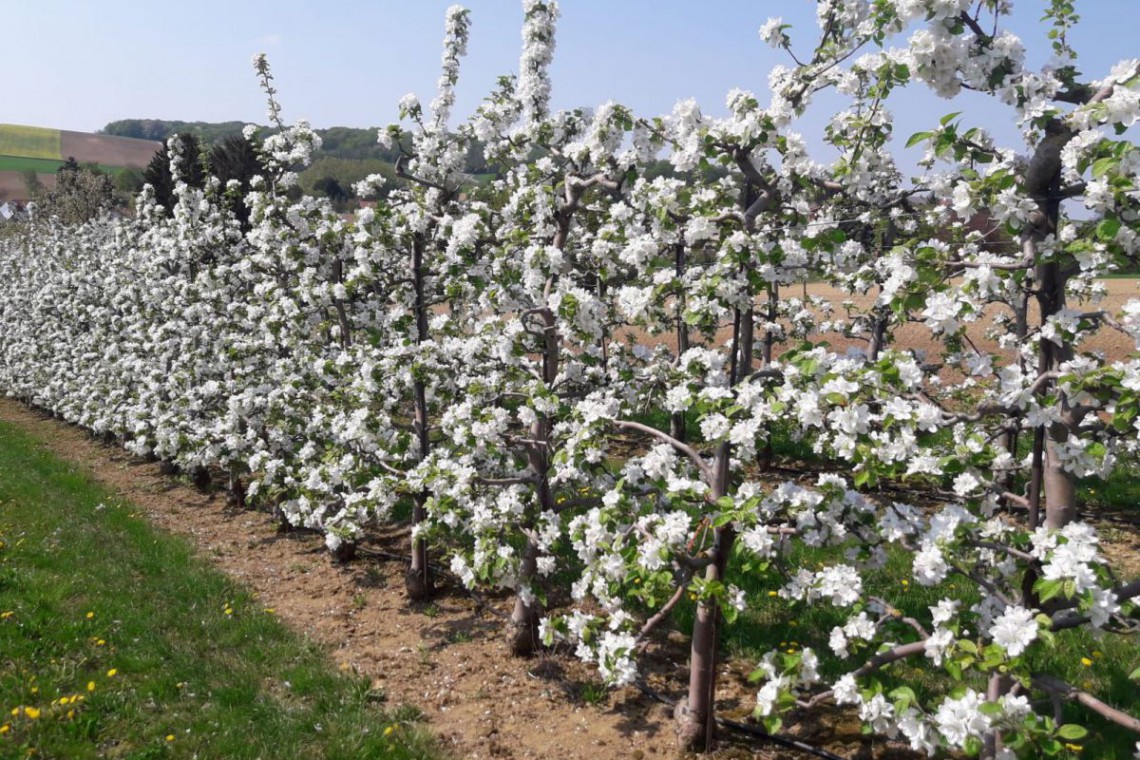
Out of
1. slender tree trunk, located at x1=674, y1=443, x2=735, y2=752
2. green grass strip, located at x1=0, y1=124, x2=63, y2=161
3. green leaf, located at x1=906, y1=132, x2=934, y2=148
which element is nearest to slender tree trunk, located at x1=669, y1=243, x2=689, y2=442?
slender tree trunk, located at x1=674, y1=443, x2=735, y2=752

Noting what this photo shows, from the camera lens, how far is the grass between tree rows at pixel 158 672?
17.1 feet

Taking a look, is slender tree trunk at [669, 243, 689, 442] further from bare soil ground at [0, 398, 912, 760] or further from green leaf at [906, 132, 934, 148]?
bare soil ground at [0, 398, 912, 760]

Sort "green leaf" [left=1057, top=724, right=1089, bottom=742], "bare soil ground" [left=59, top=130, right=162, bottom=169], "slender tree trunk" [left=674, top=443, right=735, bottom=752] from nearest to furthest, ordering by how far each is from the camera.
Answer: "green leaf" [left=1057, top=724, right=1089, bottom=742], "slender tree trunk" [left=674, top=443, right=735, bottom=752], "bare soil ground" [left=59, top=130, right=162, bottom=169]

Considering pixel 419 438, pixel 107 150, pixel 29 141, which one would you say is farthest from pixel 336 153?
pixel 419 438

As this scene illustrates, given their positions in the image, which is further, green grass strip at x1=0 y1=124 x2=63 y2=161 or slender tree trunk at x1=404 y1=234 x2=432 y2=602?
green grass strip at x1=0 y1=124 x2=63 y2=161

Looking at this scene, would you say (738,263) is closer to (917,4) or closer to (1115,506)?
(917,4)

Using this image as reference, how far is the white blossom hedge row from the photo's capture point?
3.66 metres

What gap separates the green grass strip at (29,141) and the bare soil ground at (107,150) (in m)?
1.29

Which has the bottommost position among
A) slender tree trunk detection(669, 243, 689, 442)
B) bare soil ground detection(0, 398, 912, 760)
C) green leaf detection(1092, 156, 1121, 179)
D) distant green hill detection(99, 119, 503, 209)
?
bare soil ground detection(0, 398, 912, 760)

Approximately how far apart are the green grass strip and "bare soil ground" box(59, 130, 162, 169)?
4.23 feet

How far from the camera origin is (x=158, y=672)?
611cm

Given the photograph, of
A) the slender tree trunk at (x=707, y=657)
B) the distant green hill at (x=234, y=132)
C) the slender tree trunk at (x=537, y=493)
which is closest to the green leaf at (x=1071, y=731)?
the slender tree trunk at (x=707, y=657)

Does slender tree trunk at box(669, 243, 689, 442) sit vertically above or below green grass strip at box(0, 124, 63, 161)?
below

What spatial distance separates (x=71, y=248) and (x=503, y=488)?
68.7 feet
